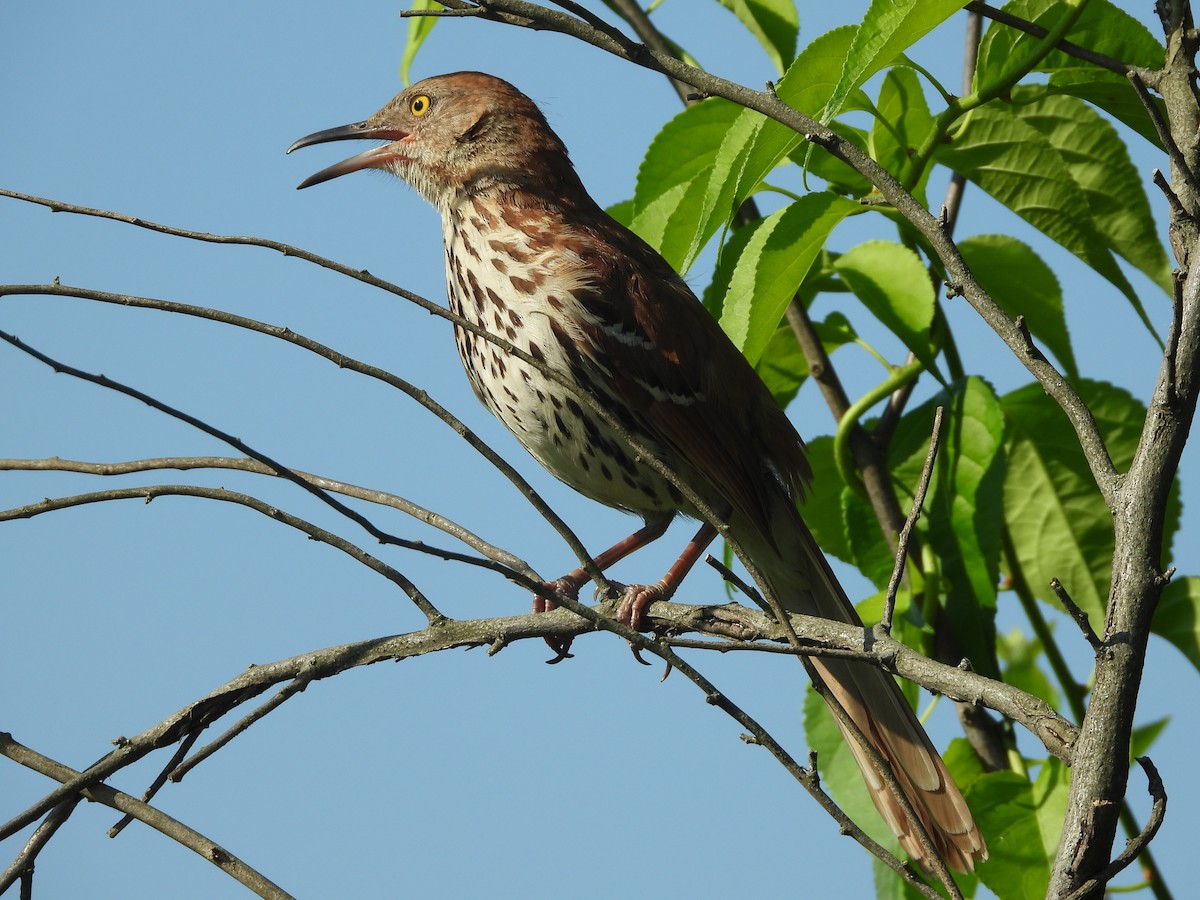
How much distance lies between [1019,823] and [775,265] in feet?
4.52

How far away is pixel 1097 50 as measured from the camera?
2586mm

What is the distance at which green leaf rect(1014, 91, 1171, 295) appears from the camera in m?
2.98

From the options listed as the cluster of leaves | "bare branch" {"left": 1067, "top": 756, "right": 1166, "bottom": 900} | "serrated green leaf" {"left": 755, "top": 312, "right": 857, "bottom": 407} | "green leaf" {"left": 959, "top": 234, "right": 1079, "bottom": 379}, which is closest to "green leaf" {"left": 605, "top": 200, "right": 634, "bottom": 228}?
the cluster of leaves

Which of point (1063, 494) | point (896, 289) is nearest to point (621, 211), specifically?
point (896, 289)

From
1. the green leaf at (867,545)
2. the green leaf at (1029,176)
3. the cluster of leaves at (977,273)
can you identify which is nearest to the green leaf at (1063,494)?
the cluster of leaves at (977,273)

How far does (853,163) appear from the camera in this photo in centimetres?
197

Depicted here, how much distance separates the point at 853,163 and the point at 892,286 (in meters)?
1.22

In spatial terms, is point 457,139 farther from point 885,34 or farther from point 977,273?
point 885,34

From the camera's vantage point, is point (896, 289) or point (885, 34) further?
point (896, 289)

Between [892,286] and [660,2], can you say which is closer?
[892,286]

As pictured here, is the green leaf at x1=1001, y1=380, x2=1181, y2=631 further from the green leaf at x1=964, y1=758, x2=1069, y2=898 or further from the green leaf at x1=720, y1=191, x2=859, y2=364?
the green leaf at x1=720, y1=191, x2=859, y2=364

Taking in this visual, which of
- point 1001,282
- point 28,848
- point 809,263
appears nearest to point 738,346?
point 809,263

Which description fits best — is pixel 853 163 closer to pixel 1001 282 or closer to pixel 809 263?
pixel 809 263

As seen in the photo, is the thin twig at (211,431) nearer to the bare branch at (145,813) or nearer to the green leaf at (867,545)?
the bare branch at (145,813)
